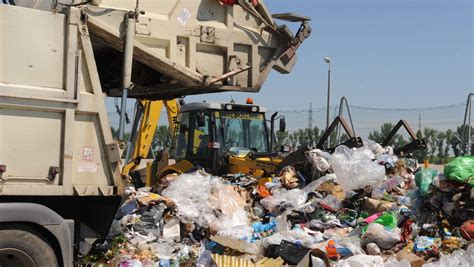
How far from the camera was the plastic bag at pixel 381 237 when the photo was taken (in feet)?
19.0

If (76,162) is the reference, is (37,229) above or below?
below

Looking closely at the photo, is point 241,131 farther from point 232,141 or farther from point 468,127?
point 468,127

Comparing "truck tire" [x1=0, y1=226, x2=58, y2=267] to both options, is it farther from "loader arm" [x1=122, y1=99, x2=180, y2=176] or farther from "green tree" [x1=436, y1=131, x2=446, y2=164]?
"green tree" [x1=436, y1=131, x2=446, y2=164]

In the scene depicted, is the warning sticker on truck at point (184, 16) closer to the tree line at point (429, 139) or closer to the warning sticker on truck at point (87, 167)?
the warning sticker on truck at point (87, 167)

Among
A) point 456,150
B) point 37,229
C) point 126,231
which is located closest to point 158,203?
point 126,231

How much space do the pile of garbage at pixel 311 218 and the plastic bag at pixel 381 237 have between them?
10 mm

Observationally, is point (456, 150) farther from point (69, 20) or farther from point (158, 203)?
point (69, 20)

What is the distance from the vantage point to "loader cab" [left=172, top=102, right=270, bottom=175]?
9.16 metres

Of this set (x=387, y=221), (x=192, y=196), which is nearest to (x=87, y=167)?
(x=192, y=196)

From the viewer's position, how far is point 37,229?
4.10m

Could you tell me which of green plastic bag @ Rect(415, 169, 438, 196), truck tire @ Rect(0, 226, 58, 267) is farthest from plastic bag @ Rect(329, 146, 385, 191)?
truck tire @ Rect(0, 226, 58, 267)

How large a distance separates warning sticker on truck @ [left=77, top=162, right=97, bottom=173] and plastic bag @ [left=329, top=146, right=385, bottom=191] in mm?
4145

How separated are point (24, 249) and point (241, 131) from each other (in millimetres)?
5750

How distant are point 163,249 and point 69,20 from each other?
8.44 feet
